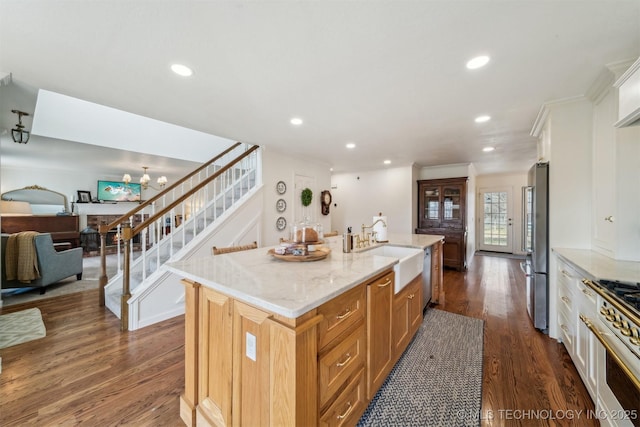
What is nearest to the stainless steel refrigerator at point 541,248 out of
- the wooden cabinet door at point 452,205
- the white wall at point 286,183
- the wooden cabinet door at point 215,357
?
the wooden cabinet door at point 452,205

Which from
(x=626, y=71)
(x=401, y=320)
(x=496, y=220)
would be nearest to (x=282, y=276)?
(x=401, y=320)

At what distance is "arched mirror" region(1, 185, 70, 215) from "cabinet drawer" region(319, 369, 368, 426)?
29.2 ft

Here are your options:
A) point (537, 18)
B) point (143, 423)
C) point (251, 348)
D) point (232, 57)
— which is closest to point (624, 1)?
point (537, 18)

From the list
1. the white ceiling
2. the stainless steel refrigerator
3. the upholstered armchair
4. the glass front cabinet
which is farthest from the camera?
the glass front cabinet

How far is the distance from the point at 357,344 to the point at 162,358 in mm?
1834

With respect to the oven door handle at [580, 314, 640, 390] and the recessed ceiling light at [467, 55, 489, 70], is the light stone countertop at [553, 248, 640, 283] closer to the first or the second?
the oven door handle at [580, 314, 640, 390]

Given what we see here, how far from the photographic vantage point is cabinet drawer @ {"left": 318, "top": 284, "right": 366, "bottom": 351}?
1.09m

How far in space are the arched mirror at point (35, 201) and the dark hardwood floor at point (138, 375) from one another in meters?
4.78

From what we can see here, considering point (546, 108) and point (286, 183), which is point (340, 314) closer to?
point (546, 108)

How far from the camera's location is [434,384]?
175 cm

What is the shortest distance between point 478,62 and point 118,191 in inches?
380

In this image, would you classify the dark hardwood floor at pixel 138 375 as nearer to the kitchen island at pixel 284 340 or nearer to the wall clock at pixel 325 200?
the kitchen island at pixel 284 340

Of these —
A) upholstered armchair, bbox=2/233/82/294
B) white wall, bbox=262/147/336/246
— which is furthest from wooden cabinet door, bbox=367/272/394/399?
upholstered armchair, bbox=2/233/82/294

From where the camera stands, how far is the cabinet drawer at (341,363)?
109 centimetres
